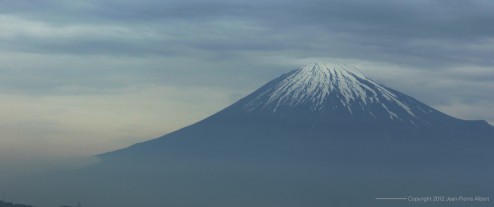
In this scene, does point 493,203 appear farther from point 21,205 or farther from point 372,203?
point 21,205

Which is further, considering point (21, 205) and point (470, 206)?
point (470, 206)

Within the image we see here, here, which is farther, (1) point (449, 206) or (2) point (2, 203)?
(1) point (449, 206)

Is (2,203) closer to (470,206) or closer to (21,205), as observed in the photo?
(21,205)

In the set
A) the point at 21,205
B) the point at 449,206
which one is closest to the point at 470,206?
the point at 449,206

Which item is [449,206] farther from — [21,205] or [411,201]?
Result: [21,205]

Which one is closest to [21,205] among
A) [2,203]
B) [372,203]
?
[2,203]

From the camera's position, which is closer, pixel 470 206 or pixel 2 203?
pixel 2 203
